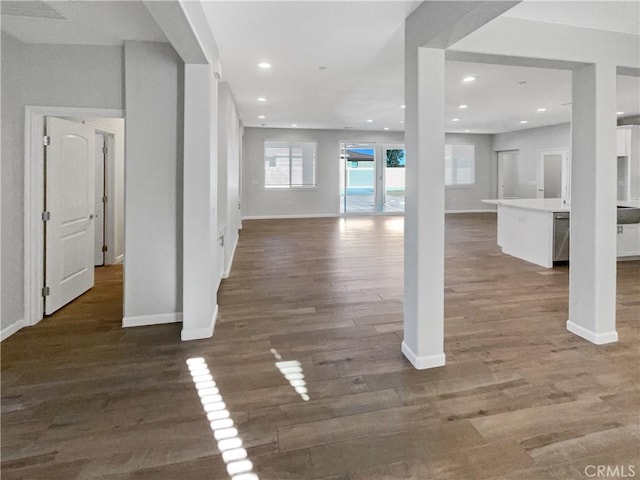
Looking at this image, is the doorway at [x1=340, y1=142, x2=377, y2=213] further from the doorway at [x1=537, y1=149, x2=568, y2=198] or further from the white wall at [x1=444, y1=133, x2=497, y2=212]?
the doorway at [x1=537, y1=149, x2=568, y2=198]

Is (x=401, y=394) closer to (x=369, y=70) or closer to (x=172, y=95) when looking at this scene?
(x=172, y=95)

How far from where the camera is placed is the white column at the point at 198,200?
2941 mm

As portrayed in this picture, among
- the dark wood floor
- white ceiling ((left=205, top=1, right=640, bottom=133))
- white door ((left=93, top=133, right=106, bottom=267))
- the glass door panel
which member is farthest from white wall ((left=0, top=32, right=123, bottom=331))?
the glass door panel

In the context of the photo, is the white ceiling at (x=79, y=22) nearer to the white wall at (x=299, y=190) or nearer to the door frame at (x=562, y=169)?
the white wall at (x=299, y=190)

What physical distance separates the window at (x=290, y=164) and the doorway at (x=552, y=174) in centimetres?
722

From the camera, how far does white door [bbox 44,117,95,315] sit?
3.48 m

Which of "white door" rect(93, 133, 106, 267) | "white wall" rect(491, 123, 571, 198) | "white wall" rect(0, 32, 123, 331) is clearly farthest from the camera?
"white wall" rect(491, 123, 571, 198)

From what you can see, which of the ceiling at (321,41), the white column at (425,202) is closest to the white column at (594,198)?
the ceiling at (321,41)

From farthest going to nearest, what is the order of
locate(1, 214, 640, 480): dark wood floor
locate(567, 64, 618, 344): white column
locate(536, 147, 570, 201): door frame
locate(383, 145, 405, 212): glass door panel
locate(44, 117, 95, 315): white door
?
1. locate(383, 145, 405, 212): glass door panel
2. locate(536, 147, 570, 201): door frame
3. locate(44, 117, 95, 315): white door
4. locate(567, 64, 618, 344): white column
5. locate(1, 214, 640, 480): dark wood floor

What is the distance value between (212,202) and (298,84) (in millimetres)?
2961

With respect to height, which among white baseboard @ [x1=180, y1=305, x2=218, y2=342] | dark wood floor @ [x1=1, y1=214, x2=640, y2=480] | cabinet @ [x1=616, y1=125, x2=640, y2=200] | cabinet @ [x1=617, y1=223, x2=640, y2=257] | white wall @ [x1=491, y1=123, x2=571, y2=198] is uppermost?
white wall @ [x1=491, y1=123, x2=571, y2=198]

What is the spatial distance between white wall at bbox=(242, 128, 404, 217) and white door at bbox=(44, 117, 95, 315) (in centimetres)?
725

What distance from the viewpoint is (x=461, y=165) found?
13.3 meters

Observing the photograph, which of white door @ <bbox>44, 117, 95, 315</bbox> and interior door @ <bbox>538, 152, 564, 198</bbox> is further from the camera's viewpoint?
interior door @ <bbox>538, 152, 564, 198</bbox>
